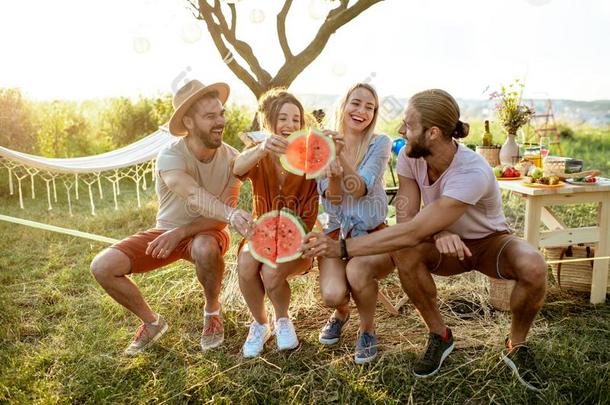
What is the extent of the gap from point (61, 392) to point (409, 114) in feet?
7.39

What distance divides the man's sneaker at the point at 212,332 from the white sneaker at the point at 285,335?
36 cm

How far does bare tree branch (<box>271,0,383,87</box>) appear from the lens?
7910 mm

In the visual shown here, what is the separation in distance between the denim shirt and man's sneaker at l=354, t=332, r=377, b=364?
1.89 feet

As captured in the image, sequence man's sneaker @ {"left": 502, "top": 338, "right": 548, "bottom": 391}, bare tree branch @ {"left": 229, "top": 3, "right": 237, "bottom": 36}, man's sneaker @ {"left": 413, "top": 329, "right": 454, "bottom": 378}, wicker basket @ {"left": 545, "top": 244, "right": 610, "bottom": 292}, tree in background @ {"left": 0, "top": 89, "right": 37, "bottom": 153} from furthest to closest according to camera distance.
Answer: tree in background @ {"left": 0, "top": 89, "right": 37, "bottom": 153}
bare tree branch @ {"left": 229, "top": 3, "right": 237, "bottom": 36}
wicker basket @ {"left": 545, "top": 244, "right": 610, "bottom": 292}
man's sneaker @ {"left": 413, "top": 329, "right": 454, "bottom": 378}
man's sneaker @ {"left": 502, "top": 338, "right": 548, "bottom": 391}

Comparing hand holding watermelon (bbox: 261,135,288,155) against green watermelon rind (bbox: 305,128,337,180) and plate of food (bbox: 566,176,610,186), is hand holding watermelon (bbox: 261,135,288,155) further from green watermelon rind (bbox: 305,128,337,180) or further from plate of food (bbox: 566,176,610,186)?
plate of food (bbox: 566,176,610,186)

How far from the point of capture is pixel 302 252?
3.05 metres

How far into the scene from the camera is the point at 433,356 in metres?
2.89

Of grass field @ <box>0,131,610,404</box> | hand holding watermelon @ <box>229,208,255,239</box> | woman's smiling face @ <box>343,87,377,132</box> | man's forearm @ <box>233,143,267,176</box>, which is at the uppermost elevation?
woman's smiling face @ <box>343,87,377,132</box>

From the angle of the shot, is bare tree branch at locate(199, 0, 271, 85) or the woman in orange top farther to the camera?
bare tree branch at locate(199, 0, 271, 85)

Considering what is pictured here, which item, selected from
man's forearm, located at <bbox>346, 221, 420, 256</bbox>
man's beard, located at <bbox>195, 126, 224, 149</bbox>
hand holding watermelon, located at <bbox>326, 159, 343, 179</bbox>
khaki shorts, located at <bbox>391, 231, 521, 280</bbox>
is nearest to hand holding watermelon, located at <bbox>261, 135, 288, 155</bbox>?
hand holding watermelon, located at <bbox>326, 159, 343, 179</bbox>

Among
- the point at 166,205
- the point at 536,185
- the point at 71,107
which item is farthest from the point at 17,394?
the point at 71,107

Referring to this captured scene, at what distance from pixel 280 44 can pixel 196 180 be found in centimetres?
514

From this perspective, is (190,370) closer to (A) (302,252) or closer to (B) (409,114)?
(A) (302,252)

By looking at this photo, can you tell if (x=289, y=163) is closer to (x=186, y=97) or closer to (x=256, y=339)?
(x=186, y=97)
